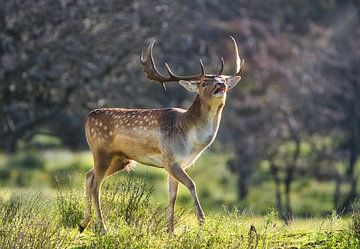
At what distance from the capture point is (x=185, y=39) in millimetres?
23016

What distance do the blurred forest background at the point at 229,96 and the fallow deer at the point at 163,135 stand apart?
852 cm

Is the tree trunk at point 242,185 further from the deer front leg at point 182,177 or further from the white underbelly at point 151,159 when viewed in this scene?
the deer front leg at point 182,177

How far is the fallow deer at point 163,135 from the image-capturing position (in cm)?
1045

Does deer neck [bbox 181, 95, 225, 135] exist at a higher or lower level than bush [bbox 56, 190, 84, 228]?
higher

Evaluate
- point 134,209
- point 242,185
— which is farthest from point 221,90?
point 242,185

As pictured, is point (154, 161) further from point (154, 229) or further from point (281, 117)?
point (281, 117)

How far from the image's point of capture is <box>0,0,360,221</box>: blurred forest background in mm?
20062

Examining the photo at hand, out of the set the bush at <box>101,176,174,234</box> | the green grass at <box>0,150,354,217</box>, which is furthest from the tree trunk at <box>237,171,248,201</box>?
the bush at <box>101,176,174,234</box>

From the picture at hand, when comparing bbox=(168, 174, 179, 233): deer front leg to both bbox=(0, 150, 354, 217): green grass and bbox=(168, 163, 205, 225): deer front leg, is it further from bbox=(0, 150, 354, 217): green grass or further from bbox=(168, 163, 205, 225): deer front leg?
bbox=(0, 150, 354, 217): green grass

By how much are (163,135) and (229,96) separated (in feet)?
62.2

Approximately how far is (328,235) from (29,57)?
1117cm

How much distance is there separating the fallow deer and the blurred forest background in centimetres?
852

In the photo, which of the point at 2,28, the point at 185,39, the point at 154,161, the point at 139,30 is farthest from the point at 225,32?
the point at 154,161

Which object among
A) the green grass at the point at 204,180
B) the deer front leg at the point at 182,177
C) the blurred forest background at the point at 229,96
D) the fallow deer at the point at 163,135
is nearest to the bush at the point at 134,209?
the fallow deer at the point at 163,135
